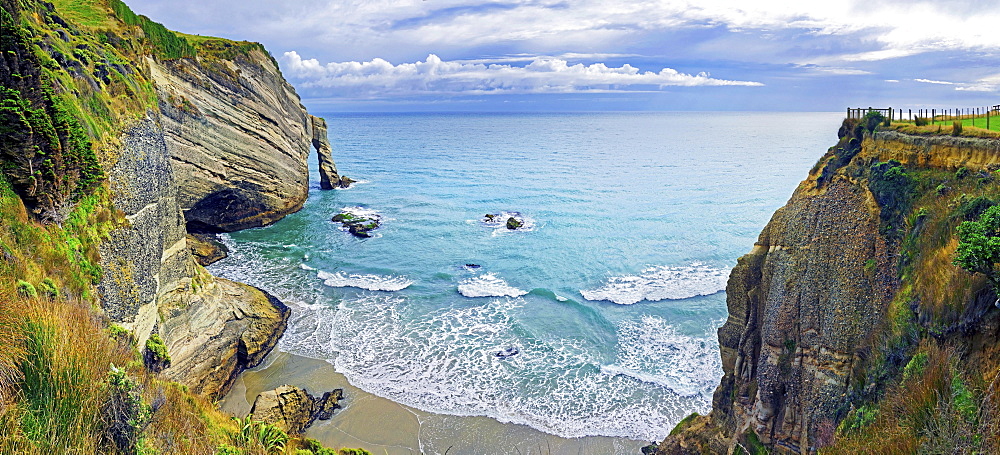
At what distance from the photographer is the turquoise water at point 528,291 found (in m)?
22.0

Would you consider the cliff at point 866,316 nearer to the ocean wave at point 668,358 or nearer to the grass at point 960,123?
the grass at point 960,123

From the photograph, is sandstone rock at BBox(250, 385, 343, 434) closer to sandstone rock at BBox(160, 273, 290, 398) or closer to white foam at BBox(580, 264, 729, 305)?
sandstone rock at BBox(160, 273, 290, 398)

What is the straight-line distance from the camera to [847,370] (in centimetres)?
1204

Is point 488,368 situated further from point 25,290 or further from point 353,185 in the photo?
point 353,185

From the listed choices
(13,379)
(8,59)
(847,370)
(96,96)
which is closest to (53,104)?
(8,59)

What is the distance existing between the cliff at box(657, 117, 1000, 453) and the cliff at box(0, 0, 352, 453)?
462 inches

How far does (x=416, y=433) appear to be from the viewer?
64.1ft

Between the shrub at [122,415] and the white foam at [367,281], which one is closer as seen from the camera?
the shrub at [122,415]

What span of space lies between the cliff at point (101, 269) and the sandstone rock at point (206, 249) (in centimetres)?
477

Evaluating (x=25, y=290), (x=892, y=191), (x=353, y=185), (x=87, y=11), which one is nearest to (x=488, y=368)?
(x=892, y=191)

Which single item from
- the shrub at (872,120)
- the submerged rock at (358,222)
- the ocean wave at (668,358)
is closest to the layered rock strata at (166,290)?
the ocean wave at (668,358)

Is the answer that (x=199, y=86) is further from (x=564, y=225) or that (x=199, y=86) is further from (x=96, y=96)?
(x=564, y=225)

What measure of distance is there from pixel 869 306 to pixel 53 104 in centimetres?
2143

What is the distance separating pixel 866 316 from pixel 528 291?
2126 centimetres
